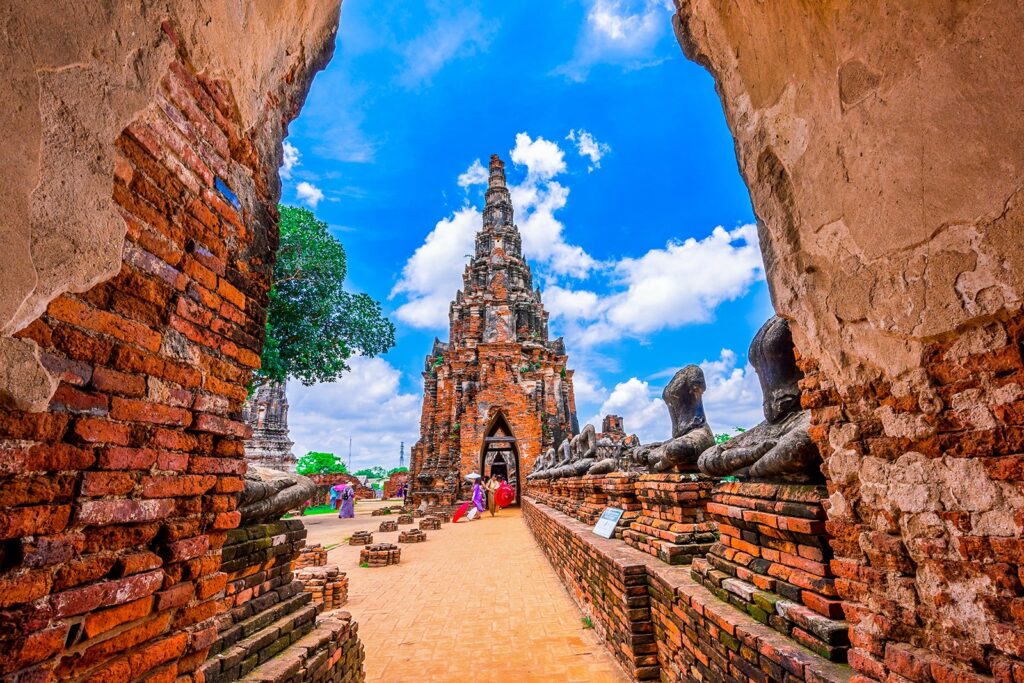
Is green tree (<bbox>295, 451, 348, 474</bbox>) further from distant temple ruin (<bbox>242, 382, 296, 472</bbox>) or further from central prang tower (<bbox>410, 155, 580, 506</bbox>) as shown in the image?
central prang tower (<bbox>410, 155, 580, 506</bbox>)

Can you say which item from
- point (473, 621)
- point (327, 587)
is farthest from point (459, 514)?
point (473, 621)

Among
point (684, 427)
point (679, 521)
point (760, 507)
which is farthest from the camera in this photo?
point (684, 427)

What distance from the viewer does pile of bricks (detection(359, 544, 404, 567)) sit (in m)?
7.72

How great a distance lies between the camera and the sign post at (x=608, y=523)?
4469 mm

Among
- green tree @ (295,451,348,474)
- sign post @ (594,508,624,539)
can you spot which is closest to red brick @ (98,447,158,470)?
sign post @ (594,508,624,539)

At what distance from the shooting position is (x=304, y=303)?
1330 cm

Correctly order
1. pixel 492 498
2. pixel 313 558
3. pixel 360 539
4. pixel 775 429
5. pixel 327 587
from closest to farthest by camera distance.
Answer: pixel 775 429 → pixel 327 587 → pixel 313 558 → pixel 360 539 → pixel 492 498

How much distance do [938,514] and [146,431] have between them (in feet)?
9.17

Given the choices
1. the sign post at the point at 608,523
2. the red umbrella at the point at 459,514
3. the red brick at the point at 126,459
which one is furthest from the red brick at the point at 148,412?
the red umbrella at the point at 459,514

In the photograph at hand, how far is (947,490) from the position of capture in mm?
1486

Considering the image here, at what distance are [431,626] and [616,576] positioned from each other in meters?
2.29

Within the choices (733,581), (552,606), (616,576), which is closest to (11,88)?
(733,581)

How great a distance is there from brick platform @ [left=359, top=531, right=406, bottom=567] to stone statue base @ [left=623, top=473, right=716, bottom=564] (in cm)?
560

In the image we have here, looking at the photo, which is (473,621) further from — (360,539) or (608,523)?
(360,539)
